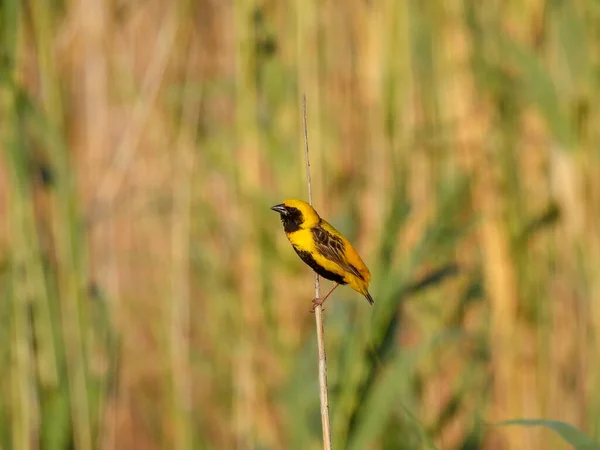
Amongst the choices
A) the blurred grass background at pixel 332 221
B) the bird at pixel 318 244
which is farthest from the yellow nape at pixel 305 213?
the blurred grass background at pixel 332 221

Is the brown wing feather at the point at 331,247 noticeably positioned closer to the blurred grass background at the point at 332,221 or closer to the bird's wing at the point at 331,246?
the bird's wing at the point at 331,246

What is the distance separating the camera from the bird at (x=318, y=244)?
1337 millimetres

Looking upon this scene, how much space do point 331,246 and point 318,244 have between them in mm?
20

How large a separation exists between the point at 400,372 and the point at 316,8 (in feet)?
2.95

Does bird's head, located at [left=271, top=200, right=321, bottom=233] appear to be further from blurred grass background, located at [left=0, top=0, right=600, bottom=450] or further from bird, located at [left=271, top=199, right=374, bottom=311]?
blurred grass background, located at [left=0, top=0, right=600, bottom=450]

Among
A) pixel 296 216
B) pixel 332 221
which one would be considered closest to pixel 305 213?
pixel 296 216

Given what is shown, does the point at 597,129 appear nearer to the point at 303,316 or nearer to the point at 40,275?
the point at 303,316

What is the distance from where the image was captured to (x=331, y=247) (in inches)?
53.1

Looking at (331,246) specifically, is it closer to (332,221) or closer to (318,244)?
(318,244)

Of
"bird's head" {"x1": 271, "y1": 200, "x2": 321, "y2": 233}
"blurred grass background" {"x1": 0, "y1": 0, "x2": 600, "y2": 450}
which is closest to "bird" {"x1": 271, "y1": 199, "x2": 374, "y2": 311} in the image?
"bird's head" {"x1": 271, "y1": 200, "x2": 321, "y2": 233}

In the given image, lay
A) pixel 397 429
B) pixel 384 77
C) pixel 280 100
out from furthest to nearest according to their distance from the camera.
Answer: pixel 280 100, pixel 384 77, pixel 397 429

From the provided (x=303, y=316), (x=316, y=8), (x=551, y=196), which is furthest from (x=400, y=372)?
(x=316, y=8)

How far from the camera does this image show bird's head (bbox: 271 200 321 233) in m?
1.34

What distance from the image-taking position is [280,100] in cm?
208
